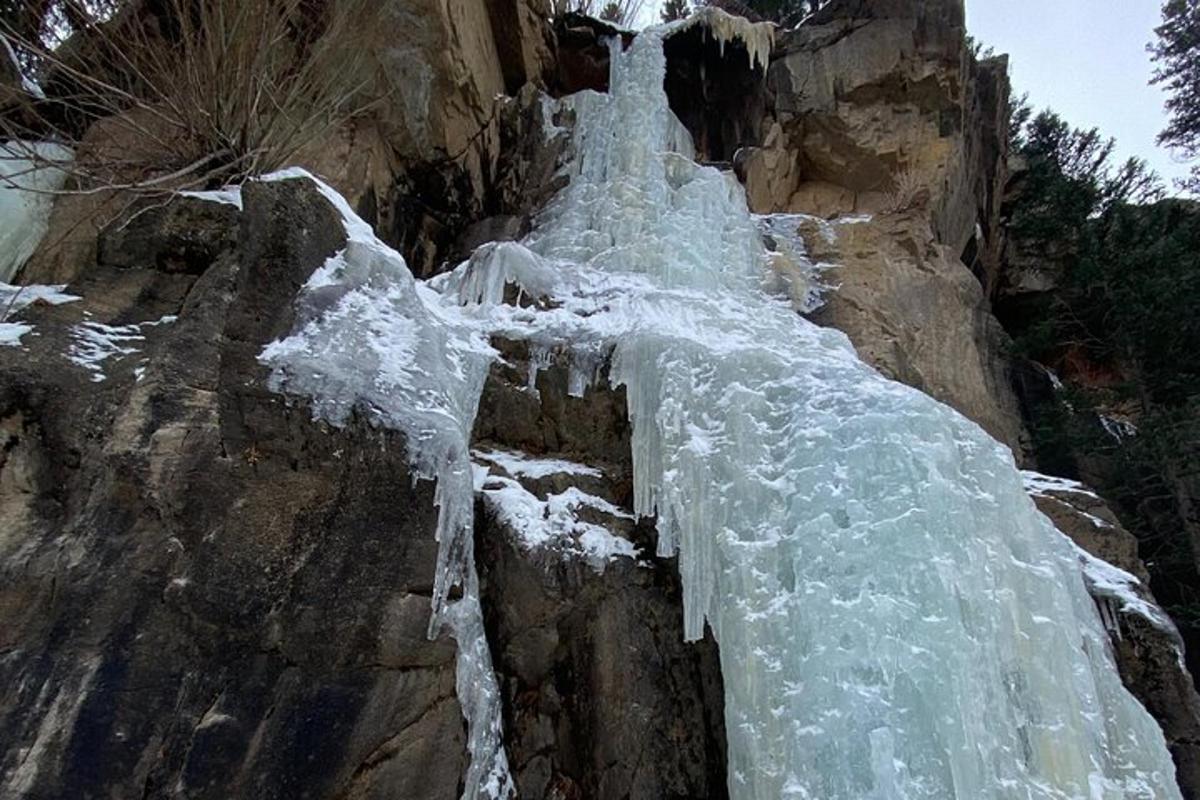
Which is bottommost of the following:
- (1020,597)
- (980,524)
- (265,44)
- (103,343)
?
(1020,597)

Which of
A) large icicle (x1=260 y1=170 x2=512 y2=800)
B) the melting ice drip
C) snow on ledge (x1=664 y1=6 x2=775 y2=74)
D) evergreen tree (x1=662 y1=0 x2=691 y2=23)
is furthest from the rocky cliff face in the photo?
evergreen tree (x1=662 y1=0 x2=691 y2=23)

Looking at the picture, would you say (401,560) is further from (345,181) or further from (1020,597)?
(345,181)

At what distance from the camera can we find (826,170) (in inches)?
460

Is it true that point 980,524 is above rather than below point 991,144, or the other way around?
below

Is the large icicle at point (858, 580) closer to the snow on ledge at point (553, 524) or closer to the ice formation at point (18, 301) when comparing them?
the snow on ledge at point (553, 524)

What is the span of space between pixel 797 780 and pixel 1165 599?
7.84 m

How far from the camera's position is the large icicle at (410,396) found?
15.1 ft

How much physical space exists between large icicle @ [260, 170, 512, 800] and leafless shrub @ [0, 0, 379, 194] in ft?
3.73

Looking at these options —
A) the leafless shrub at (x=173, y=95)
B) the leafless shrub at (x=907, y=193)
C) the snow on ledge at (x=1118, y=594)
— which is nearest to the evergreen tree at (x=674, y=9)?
the leafless shrub at (x=907, y=193)

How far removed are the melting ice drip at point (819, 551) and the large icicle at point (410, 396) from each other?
0.02 metres

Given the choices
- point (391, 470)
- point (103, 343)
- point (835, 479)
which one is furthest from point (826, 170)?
point (103, 343)

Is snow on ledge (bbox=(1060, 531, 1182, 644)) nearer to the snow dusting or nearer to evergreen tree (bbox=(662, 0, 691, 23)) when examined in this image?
the snow dusting

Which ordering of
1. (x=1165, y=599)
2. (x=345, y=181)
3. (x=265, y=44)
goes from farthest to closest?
(x=1165, y=599) < (x=345, y=181) < (x=265, y=44)

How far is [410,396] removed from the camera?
4.97 meters
